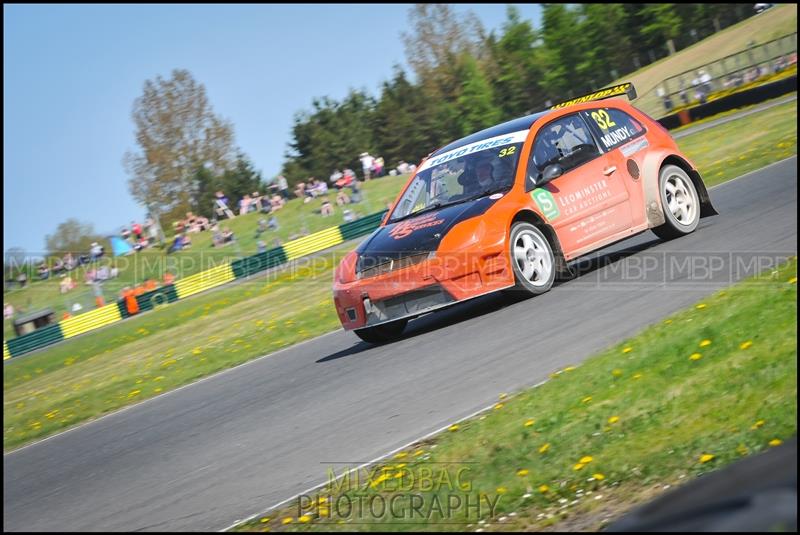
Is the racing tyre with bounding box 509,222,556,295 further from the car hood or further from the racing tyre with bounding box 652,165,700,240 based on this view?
the racing tyre with bounding box 652,165,700,240

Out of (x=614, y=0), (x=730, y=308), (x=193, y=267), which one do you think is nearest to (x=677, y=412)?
(x=730, y=308)

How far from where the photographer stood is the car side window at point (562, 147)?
10.0m

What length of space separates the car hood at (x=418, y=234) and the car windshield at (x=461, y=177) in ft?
0.76

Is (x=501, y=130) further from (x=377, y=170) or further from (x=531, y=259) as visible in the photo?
(x=377, y=170)

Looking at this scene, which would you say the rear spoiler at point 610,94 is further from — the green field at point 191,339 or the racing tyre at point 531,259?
the green field at point 191,339

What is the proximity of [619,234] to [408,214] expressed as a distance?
7.20 feet

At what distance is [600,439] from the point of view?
5184mm

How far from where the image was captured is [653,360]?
6.20 meters

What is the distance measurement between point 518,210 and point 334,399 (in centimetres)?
271

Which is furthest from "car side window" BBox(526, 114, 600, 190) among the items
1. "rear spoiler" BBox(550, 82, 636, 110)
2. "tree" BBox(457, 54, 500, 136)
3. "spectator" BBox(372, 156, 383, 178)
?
"tree" BBox(457, 54, 500, 136)

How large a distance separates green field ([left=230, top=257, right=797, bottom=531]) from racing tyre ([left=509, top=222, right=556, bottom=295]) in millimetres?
2739

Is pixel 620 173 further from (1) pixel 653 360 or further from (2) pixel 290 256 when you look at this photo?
(2) pixel 290 256

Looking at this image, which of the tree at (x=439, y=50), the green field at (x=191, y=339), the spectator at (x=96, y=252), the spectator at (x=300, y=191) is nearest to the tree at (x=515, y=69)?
the tree at (x=439, y=50)

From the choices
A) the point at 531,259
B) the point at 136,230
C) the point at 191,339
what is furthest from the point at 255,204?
the point at 531,259
